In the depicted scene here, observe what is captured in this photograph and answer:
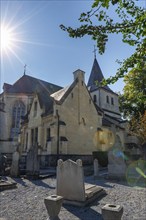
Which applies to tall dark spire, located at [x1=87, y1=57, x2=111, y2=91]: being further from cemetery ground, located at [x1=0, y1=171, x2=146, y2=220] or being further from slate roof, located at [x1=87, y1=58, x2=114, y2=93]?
cemetery ground, located at [x1=0, y1=171, x2=146, y2=220]

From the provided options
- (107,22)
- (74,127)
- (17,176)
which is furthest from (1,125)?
(107,22)

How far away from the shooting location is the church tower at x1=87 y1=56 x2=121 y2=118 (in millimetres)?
36969

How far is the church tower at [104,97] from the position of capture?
36969 mm

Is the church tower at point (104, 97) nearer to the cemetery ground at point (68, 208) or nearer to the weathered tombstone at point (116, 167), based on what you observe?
the weathered tombstone at point (116, 167)

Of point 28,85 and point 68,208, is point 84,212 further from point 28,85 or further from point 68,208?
point 28,85

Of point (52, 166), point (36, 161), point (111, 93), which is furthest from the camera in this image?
point (111, 93)

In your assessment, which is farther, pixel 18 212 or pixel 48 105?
pixel 48 105

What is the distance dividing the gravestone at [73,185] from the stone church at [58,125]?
9.56 metres

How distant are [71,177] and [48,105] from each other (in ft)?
59.3

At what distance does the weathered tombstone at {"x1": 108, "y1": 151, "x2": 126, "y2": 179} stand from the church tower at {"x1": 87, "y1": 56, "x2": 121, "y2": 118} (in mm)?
25814

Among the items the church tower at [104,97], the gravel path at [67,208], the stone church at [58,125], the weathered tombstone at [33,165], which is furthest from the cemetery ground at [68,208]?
the church tower at [104,97]

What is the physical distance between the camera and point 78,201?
5.50 m

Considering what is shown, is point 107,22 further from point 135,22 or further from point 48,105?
point 48,105

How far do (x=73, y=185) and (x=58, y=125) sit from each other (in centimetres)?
1396
